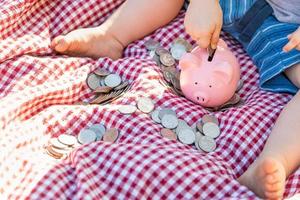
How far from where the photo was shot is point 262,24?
1.32m

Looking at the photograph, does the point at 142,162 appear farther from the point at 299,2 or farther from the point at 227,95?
the point at 299,2

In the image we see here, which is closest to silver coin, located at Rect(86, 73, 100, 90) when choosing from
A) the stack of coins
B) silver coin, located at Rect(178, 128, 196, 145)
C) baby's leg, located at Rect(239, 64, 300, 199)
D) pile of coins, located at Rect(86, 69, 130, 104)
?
pile of coins, located at Rect(86, 69, 130, 104)

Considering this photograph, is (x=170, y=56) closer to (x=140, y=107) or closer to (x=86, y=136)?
(x=140, y=107)

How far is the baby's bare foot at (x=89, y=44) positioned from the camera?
1.29 metres

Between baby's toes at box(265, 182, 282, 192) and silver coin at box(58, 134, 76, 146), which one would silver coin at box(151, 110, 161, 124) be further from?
baby's toes at box(265, 182, 282, 192)

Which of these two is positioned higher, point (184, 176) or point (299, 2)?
point (299, 2)

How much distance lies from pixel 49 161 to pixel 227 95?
350 mm

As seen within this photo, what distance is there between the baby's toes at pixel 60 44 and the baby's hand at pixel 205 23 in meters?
0.26

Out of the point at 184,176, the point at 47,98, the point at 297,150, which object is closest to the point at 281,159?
the point at 297,150

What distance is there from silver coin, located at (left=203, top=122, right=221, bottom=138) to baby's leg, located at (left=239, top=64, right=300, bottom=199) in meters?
0.10

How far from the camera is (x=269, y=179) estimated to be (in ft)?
3.20

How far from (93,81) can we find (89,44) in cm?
10

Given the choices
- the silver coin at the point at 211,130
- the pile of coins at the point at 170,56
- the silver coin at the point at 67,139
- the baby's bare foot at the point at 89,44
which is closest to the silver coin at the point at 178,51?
the pile of coins at the point at 170,56

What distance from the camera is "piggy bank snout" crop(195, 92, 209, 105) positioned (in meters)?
1.19
